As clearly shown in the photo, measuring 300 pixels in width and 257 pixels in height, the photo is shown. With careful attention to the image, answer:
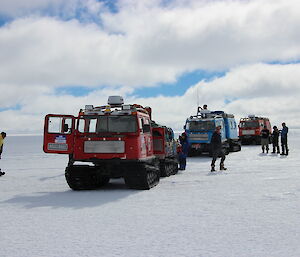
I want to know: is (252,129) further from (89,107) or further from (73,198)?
(73,198)

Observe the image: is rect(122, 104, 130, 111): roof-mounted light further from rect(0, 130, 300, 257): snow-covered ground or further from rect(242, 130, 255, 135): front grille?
rect(242, 130, 255, 135): front grille

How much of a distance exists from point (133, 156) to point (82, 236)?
13.9 ft

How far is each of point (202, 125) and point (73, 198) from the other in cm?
1250

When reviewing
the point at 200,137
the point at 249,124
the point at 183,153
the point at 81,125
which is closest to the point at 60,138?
the point at 81,125

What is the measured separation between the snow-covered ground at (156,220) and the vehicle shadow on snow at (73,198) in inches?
0.9

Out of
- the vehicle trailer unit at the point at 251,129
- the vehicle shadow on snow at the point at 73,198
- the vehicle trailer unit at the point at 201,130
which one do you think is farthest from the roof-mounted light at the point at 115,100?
the vehicle trailer unit at the point at 251,129

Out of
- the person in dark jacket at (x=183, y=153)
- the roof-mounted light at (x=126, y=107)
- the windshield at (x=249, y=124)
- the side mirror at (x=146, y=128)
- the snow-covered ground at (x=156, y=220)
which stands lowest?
the snow-covered ground at (x=156, y=220)

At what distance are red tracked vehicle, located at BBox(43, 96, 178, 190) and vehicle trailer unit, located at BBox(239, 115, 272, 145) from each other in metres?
21.7

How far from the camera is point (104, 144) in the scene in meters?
9.86

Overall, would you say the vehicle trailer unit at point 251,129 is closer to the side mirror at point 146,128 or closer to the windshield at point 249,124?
the windshield at point 249,124

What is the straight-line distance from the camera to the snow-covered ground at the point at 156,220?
5.05 m

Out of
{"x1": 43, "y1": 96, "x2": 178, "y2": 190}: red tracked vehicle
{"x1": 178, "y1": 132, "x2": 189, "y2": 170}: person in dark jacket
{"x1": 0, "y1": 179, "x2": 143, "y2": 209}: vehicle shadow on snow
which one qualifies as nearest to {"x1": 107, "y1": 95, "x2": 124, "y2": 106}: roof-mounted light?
{"x1": 43, "y1": 96, "x2": 178, "y2": 190}: red tracked vehicle

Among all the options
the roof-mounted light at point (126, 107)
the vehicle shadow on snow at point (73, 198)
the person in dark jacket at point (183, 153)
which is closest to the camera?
the vehicle shadow on snow at point (73, 198)

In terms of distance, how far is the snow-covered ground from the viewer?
5.05 m
